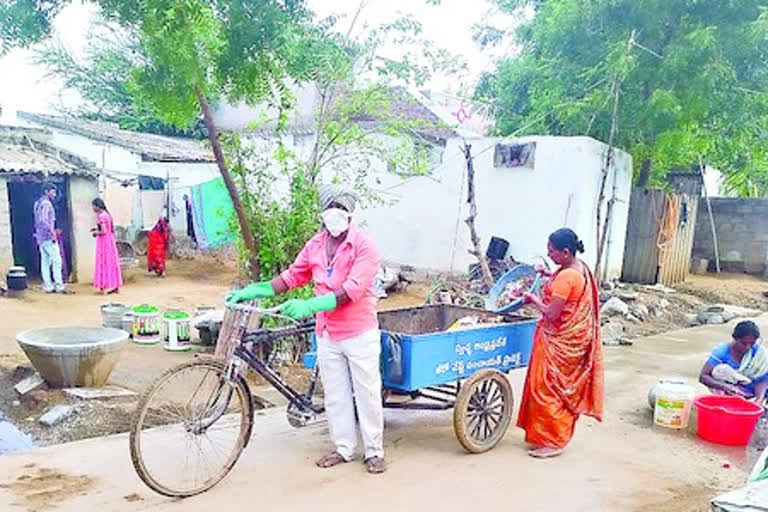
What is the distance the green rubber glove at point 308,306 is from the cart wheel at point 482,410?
1.20 meters

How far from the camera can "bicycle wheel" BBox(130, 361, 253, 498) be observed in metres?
3.70

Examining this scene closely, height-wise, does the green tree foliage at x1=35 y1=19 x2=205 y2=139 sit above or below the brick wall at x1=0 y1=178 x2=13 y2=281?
above

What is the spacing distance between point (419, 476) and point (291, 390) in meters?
0.96

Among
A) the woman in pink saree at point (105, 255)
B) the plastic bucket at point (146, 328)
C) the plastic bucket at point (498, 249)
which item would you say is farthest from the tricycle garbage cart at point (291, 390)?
the woman in pink saree at point (105, 255)

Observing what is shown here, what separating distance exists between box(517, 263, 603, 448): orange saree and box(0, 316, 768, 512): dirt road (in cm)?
25

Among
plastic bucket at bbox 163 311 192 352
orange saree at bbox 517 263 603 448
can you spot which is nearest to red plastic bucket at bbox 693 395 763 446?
orange saree at bbox 517 263 603 448

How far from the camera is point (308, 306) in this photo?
152 inches

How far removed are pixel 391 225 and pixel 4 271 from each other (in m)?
6.85

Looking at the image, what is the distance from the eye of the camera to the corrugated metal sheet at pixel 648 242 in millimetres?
12648

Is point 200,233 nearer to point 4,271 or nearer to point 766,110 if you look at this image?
point 4,271

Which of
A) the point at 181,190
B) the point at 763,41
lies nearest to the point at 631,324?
the point at 763,41

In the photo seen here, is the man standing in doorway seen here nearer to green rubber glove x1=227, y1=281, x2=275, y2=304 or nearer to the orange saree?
green rubber glove x1=227, y1=281, x2=275, y2=304

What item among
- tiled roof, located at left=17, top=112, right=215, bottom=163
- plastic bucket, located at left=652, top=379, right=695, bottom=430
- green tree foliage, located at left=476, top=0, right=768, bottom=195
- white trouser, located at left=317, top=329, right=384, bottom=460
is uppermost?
green tree foliage, located at left=476, top=0, right=768, bottom=195

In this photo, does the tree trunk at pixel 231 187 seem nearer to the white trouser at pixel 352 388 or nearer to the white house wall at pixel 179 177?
the white trouser at pixel 352 388
